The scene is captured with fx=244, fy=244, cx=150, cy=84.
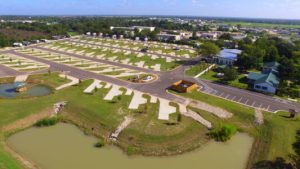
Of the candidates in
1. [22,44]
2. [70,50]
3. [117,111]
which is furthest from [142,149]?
[22,44]

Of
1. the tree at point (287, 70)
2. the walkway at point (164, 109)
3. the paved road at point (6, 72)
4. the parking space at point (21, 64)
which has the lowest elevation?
the walkway at point (164, 109)

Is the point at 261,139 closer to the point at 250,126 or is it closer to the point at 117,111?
the point at 250,126

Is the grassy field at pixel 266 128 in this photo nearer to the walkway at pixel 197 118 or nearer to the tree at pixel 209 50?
the walkway at pixel 197 118

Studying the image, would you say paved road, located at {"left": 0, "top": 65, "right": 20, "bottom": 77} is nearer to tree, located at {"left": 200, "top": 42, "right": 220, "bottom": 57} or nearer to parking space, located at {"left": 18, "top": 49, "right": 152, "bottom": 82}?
parking space, located at {"left": 18, "top": 49, "right": 152, "bottom": 82}

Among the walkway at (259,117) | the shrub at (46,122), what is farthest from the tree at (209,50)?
the shrub at (46,122)

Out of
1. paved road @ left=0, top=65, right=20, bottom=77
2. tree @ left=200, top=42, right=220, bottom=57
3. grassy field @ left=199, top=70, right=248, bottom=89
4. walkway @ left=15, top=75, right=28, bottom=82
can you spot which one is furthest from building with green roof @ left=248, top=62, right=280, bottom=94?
paved road @ left=0, top=65, right=20, bottom=77

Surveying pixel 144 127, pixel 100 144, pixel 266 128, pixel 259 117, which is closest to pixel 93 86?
pixel 144 127

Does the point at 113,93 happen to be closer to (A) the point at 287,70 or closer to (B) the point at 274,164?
(B) the point at 274,164
